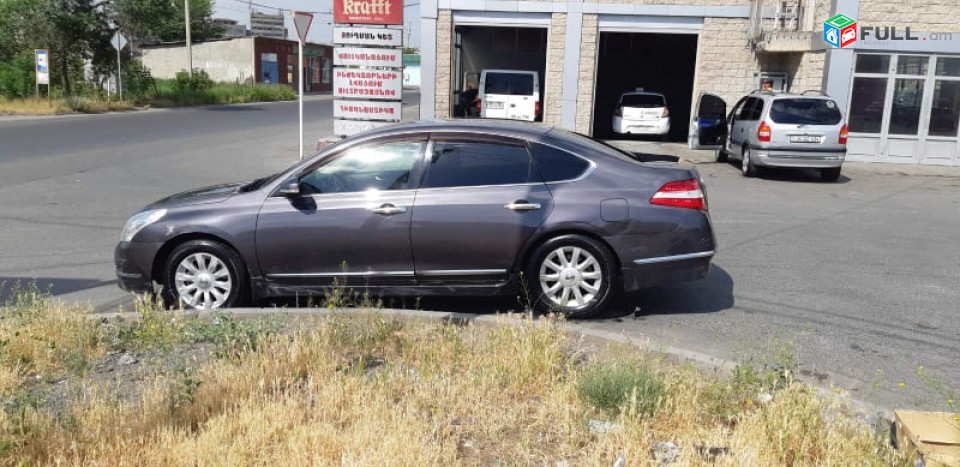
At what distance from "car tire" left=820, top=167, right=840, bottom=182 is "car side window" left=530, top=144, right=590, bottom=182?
12526 mm

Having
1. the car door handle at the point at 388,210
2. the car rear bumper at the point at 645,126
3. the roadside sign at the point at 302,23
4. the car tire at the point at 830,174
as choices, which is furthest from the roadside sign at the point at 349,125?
the car door handle at the point at 388,210

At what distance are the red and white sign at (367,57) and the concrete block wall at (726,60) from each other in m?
9.79

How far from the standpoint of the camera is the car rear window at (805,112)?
651 inches

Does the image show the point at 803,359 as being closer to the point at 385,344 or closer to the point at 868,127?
the point at 385,344

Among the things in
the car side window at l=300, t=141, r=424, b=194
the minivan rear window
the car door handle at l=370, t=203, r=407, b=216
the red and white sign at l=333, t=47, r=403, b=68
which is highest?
the red and white sign at l=333, t=47, r=403, b=68

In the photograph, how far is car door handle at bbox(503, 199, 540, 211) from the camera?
21.0 feet

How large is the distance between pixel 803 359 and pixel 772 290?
7.06 feet

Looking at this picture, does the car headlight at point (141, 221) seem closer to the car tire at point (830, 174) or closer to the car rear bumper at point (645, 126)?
the car tire at point (830, 174)

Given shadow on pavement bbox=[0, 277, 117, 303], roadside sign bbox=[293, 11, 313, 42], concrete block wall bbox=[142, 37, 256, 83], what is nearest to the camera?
shadow on pavement bbox=[0, 277, 117, 303]

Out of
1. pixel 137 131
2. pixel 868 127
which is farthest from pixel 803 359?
pixel 137 131

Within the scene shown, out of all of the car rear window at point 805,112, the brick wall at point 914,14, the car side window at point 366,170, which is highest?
the brick wall at point 914,14

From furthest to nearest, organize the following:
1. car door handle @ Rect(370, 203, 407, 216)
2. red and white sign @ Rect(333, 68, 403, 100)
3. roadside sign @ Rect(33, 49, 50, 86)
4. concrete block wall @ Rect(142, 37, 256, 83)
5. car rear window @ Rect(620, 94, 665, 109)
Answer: concrete block wall @ Rect(142, 37, 256, 83)
roadside sign @ Rect(33, 49, 50, 86)
car rear window @ Rect(620, 94, 665, 109)
red and white sign @ Rect(333, 68, 403, 100)
car door handle @ Rect(370, 203, 407, 216)

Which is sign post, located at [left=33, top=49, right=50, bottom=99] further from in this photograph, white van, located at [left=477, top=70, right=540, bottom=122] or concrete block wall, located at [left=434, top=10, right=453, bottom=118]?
white van, located at [left=477, top=70, right=540, bottom=122]

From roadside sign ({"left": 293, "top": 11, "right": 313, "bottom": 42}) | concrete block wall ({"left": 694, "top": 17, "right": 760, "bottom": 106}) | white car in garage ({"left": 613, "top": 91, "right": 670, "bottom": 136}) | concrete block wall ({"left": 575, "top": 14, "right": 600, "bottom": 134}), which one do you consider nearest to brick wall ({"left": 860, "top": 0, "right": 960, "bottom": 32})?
concrete block wall ({"left": 694, "top": 17, "right": 760, "bottom": 106})
